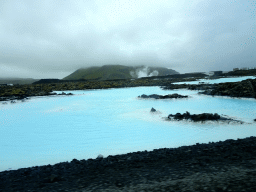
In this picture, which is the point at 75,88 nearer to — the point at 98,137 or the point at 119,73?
the point at 98,137

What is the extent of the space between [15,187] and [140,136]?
4598 millimetres

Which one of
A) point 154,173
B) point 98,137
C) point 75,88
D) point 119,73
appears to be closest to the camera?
point 154,173

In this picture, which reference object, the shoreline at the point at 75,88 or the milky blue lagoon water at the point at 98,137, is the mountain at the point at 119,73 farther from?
the milky blue lagoon water at the point at 98,137

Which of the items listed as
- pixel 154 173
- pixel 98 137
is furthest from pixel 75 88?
pixel 154 173

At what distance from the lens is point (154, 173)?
144 inches

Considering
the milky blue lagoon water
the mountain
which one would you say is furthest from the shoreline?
the mountain

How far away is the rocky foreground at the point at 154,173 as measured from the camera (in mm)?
3152

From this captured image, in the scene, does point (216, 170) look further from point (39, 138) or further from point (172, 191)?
point (39, 138)

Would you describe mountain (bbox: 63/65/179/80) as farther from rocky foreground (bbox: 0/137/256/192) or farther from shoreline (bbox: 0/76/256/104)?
rocky foreground (bbox: 0/137/256/192)

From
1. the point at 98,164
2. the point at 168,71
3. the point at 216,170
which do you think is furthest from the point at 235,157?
the point at 168,71

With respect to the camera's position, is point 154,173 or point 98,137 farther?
point 98,137

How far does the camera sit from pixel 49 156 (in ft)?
18.4

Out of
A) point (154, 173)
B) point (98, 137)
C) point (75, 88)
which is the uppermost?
point (75, 88)

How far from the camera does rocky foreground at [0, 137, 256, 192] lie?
3152 millimetres
